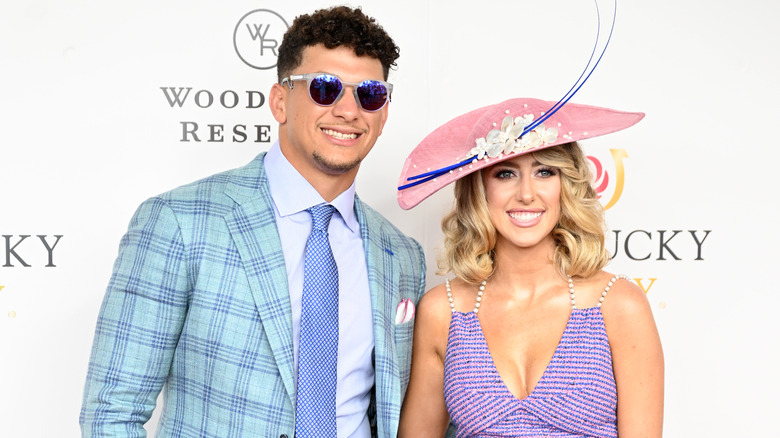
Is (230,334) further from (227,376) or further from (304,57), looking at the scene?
(304,57)

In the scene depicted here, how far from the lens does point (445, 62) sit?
2201mm

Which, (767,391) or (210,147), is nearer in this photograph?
(210,147)

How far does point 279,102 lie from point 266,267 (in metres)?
0.41

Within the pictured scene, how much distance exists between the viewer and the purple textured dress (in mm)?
1609

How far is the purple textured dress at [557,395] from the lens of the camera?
161cm

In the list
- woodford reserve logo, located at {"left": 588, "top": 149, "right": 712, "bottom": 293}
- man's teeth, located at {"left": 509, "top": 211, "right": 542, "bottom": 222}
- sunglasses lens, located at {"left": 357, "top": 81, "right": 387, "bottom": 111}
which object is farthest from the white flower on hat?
woodford reserve logo, located at {"left": 588, "top": 149, "right": 712, "bottom": 293}

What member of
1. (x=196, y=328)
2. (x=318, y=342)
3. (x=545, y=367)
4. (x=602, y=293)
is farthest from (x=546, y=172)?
(x=196, y=328)

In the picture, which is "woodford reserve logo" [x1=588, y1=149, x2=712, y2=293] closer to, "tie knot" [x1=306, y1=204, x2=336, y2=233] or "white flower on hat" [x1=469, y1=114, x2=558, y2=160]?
"white flower on hat" [x1=469, y1=114, x2=558, y2=160]

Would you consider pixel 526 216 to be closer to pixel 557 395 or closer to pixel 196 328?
pixel 557 395

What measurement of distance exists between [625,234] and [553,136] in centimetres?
79

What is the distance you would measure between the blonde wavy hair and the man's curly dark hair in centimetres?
39

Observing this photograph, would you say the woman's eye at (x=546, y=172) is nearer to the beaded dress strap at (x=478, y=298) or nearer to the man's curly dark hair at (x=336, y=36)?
the beaded dress strap at (x=478, y=298)

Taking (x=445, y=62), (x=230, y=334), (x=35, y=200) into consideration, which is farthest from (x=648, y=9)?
(x=35, y=200)

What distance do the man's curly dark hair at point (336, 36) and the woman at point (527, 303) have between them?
293 millimetres
